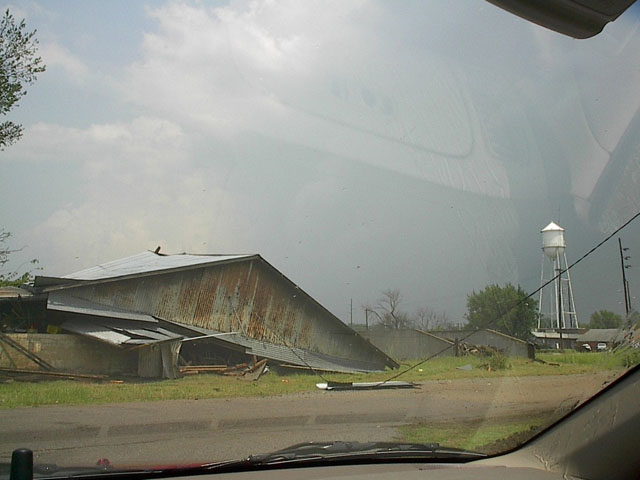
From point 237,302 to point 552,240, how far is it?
2.80 metres

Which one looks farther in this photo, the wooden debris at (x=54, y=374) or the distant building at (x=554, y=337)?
the distant building at (x=554, y=337)

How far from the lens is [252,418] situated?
501cm

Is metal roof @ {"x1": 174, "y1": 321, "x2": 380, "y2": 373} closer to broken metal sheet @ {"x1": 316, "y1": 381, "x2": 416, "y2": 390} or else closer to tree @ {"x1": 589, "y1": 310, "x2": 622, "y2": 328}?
broken metal sheet @ {"x1": 316, "y1": 381, "x2": 416, "y2": 390}

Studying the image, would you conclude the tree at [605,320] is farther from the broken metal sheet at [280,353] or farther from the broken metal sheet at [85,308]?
the broken metal sheet at [85,308]

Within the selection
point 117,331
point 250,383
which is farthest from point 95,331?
point 250,383

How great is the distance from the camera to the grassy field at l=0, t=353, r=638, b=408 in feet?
14.6

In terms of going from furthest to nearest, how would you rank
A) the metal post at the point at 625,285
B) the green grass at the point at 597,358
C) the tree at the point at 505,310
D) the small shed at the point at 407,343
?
the small shed at the point at 407,343 → the tree at the point at 505,310 → the metal post at the point at 625,285 → the green grass at the point at 597,358

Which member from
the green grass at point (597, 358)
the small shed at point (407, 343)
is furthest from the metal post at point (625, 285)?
the small shed at point (407, 343)

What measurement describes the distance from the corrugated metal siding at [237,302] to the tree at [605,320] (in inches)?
81.7

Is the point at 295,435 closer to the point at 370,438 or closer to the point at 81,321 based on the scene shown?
the point at 370,438

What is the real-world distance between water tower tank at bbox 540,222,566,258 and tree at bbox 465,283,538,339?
1.37ft

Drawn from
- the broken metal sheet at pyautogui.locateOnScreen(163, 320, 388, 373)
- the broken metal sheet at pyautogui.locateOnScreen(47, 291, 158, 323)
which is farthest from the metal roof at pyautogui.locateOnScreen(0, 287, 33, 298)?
the broken metal sheet at pyautogui.locateOnScreen(163, 320, 388, 373)

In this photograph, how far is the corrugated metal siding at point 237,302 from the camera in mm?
5031

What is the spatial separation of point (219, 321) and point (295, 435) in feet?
3.69
